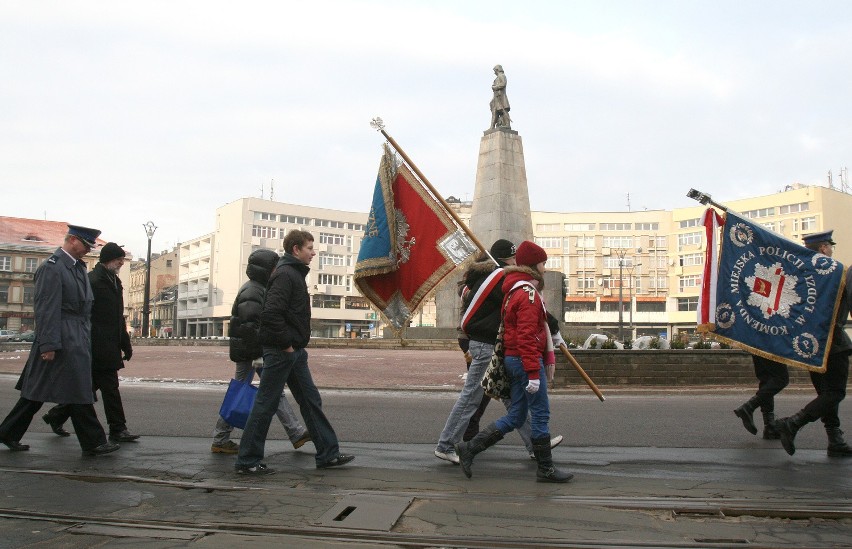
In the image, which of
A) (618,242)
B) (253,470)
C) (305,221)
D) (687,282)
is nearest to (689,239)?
(687,282)

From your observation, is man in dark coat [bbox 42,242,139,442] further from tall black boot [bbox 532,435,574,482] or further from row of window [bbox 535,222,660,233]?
row of window [bbox 535,222,660,233]

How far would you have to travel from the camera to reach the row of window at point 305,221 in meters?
91.6

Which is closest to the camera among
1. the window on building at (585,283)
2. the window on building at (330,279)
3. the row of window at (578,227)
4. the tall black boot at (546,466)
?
the tall black boot at (546,466)

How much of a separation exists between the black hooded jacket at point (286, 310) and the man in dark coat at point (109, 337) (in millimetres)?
2144

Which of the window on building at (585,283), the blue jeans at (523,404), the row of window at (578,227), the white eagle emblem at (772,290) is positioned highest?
the row of window at (578,227)

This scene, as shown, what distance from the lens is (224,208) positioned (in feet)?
309

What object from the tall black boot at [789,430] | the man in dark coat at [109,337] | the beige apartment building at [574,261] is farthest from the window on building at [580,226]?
the man in dark coat at [109,337]

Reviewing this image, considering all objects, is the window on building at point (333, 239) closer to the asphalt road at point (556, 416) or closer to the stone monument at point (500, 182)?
the stone monument at point (500, 182)

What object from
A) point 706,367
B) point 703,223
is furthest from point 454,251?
point 706,367

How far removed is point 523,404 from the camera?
229 inches

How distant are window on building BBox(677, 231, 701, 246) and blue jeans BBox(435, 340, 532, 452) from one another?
89622mm

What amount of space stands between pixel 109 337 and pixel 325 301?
86.3m

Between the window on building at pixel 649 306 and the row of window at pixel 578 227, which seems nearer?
the window on building at pixel 649 306

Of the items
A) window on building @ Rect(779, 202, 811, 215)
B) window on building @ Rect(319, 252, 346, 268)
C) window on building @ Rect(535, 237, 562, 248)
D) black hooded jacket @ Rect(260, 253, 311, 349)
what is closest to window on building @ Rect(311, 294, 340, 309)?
window on building @ Rect(319, 252, 346, 268)
